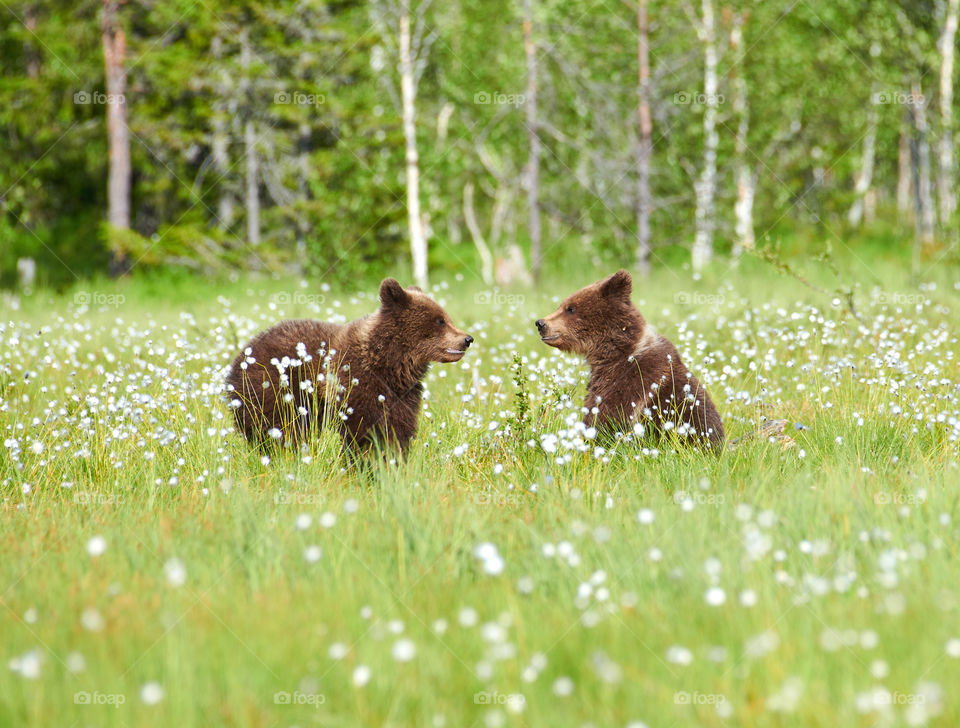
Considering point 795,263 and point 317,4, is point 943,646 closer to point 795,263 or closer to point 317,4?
point 795,263

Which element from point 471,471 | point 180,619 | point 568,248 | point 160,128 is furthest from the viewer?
point 568,248

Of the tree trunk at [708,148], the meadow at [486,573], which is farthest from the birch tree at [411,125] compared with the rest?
the meadow at [486,573]

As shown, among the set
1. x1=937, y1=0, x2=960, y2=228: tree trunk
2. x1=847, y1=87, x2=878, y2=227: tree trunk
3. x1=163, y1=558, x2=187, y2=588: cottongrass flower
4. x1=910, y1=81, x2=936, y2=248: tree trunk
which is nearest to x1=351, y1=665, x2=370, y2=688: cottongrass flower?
x1=163, y1=558, x2=187, y2=588: cottongrass flower

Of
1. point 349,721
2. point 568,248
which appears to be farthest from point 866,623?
point 568,248

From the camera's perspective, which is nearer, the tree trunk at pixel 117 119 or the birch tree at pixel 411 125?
the birch tree at pixel 411 125

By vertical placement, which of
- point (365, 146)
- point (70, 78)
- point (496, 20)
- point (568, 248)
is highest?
point (496, 20)

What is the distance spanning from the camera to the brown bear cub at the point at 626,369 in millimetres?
5410

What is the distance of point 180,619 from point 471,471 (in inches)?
93.4

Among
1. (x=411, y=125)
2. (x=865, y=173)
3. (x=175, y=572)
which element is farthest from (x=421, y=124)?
(x=865, y=173)

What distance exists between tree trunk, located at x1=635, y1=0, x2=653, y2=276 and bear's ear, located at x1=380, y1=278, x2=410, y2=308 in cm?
1311

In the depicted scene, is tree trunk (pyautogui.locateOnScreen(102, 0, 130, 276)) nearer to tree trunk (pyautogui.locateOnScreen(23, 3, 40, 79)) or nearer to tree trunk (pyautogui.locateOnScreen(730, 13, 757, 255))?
tree trunk (pyautogui.locateOnScreen(23, 3, 40, 79))

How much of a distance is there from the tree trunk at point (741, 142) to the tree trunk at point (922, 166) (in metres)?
3.76

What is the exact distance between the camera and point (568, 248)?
2339 cm

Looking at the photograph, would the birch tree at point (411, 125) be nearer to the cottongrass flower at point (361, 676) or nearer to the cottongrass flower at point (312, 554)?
the cottongrass flower at point (312, 554)
